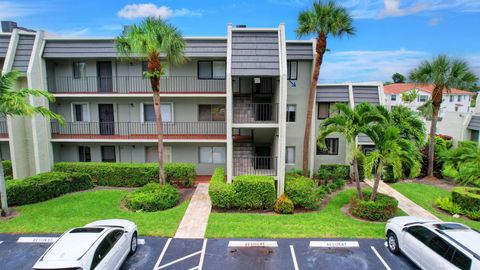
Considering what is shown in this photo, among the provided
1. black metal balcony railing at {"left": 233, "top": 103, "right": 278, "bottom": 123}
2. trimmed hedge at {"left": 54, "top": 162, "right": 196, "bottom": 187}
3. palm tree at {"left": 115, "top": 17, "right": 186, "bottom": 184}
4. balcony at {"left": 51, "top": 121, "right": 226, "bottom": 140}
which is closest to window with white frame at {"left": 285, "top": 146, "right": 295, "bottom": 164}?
black metal balcony railing at {"left": 233, "top": 103, "right": 278, "bottom": 123}

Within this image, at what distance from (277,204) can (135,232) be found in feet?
22.5

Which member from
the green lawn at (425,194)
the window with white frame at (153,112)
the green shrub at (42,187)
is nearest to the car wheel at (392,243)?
the green lawn at (425,194)

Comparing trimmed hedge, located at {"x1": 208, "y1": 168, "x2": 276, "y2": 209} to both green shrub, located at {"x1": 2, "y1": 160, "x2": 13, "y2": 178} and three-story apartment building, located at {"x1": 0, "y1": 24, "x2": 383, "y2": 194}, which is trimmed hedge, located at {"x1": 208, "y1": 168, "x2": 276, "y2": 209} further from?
green shrub, located at {"x1": 2, "y1": 160, "x2": 13, "y2": 178}

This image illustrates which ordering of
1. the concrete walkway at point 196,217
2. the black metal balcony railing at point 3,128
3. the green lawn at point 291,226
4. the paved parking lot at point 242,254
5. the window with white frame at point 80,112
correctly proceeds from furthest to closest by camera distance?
1. the window with white frame at point 80,112
2. the black metal balcony railing at point 3,128
3. the concrete walkway at point 196,217
4. the green lawn at point 291,226
5. the paved parking lot at point 242,254

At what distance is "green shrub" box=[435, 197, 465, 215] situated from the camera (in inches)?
543

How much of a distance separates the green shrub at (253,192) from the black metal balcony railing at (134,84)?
299 inches

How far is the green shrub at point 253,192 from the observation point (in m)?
14.0

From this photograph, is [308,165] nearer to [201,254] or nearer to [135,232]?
[201,254]

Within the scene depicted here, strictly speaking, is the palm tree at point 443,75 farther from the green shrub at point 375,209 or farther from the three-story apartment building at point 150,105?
the green shrub at point 375,209

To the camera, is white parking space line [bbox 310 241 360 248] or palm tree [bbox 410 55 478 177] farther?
palm tree [bbox 410 55 478 177]

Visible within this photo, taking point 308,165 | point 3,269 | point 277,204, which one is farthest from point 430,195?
point 3,269

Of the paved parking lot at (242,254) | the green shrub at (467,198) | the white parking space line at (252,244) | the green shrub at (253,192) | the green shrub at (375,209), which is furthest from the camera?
the green shrub at (253,192)

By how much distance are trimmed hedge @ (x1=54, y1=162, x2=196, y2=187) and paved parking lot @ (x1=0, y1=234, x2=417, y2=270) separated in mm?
6663

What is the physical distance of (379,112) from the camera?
13.2 m
